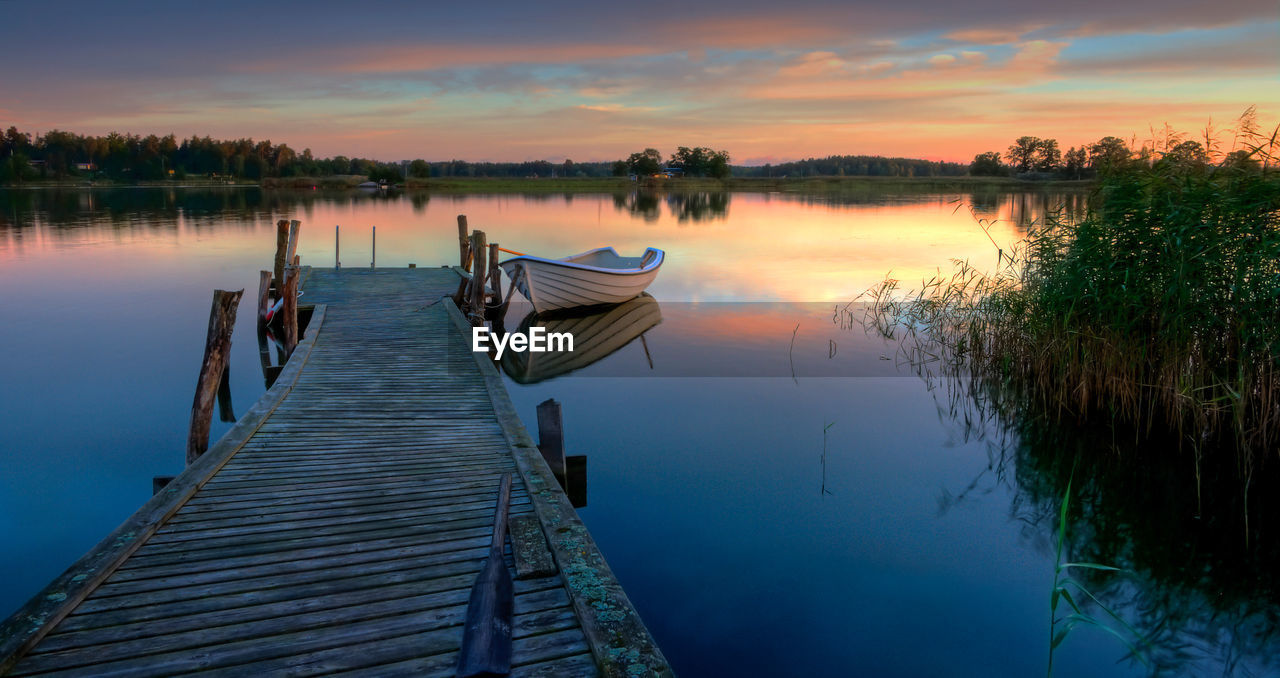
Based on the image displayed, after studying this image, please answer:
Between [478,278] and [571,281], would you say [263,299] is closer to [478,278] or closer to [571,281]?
[478,278]

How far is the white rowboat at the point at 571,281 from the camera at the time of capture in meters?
15.5

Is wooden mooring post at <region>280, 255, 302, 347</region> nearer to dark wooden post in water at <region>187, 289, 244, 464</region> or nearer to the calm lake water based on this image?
the calm lake water

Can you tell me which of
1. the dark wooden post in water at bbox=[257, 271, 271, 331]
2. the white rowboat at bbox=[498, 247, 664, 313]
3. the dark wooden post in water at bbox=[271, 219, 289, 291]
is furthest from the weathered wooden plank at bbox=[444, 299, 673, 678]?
the dark wooden post in water at bbox=[271, 219, 289, 291]

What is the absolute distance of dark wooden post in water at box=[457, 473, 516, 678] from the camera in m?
3.11

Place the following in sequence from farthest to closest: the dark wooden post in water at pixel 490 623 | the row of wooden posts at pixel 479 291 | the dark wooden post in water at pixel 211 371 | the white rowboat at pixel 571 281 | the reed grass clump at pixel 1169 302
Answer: the white rowboat at pixel 571 281 → the row of wooden posts at pixel 479 291 → the dark wooden post in water at pixel 211 371 → the reed grass clump at pixel 1169 302 → the dark wooden post in water at pixel 490 623

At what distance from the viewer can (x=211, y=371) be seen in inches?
314

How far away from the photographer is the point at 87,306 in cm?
1800

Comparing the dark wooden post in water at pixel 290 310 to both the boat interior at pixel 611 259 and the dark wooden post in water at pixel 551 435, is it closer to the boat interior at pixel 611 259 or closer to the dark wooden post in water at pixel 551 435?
the dark wooden post in water at pixel 551 435

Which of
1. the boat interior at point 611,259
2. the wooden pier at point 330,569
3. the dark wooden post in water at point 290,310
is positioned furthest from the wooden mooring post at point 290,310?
the boat interior at point 611,259

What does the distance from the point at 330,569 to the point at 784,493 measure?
523 cm

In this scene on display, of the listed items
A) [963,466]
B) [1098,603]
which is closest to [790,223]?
[963,466]

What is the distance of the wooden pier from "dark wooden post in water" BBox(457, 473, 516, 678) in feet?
0.22

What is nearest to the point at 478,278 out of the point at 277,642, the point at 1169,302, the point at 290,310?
the point at 290,310

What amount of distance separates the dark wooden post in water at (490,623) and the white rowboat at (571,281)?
11553 millimetres
